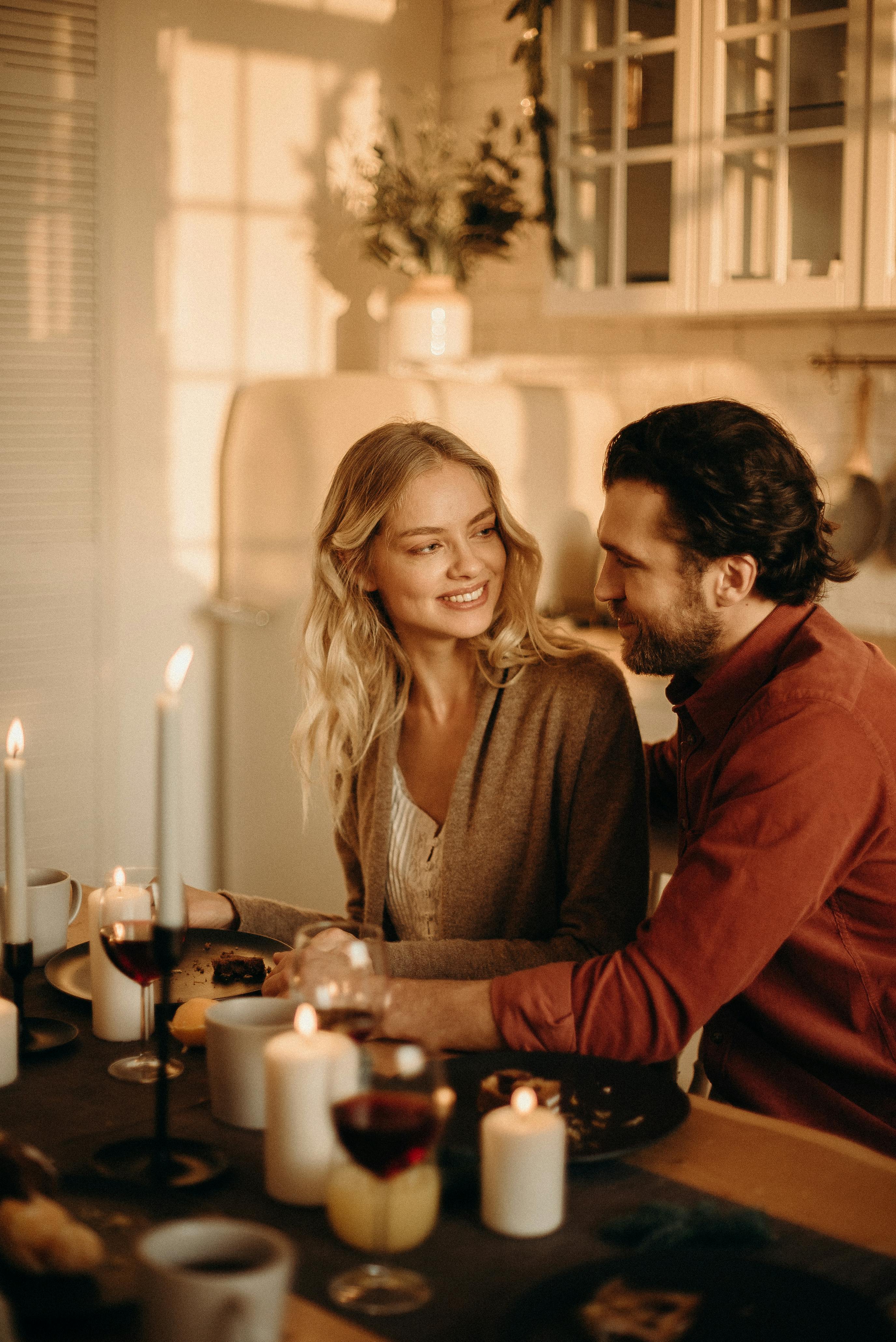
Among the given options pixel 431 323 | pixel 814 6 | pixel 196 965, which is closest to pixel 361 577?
pixel 196 965

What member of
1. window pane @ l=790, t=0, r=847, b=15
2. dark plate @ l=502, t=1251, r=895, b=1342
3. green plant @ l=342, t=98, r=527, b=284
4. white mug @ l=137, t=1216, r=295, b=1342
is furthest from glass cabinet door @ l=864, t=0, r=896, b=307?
white mug @ l=137, t=1216, r=295, b=1342

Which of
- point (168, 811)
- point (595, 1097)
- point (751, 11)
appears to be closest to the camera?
point (168, 811)

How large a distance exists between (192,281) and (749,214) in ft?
4.62

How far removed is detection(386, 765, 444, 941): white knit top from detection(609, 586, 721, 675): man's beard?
37cm

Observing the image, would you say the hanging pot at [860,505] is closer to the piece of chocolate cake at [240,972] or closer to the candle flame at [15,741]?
the piece of chocolate cake at [240,972]

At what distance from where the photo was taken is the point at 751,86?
293cm

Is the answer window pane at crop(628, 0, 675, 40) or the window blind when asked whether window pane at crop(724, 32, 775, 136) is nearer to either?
window pane at crop(628, 0, 675, 40)

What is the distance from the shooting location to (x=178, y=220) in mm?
3475

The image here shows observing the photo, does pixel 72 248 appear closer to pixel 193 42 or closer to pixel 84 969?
pixel 193 42

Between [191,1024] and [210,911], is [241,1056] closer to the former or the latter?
→ [191,1024]

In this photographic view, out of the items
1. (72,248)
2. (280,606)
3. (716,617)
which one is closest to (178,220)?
(72,248)

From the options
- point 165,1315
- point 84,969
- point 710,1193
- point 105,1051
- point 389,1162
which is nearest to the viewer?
point 165,1315

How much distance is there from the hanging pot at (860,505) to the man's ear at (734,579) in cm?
158

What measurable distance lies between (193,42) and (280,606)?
1.42 metres
